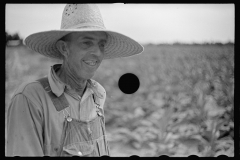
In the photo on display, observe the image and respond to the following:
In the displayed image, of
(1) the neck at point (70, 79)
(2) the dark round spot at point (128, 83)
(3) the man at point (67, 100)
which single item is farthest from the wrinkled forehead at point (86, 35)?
(2) the dark round spot at point (128, 83)

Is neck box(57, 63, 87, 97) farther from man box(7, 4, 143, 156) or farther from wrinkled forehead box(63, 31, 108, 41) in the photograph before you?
wrinkled forehead box(63, 31, 108, 41)

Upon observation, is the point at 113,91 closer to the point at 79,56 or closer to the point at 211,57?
the point at 211,57

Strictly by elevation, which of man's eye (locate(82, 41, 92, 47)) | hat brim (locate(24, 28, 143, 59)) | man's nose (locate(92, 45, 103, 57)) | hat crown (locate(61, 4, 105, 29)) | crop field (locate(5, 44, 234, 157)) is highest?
hat crown (locate(61, 4, 105, 29))

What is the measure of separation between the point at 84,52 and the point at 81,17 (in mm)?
230

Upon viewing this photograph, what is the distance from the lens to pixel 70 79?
6.30 feet

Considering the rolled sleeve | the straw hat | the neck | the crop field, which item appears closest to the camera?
the rolled sleeve

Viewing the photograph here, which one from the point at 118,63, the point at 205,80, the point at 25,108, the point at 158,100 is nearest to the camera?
the point at 25,108

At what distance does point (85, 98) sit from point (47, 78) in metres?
0.29

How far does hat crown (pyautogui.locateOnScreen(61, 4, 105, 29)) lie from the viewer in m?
1.81

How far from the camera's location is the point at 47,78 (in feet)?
6.02

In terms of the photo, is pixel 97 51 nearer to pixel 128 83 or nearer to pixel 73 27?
pixel 73 27

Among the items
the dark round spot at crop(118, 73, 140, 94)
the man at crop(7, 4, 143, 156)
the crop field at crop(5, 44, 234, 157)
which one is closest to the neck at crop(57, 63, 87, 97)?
the man at crop(7, 4, 143, 156)

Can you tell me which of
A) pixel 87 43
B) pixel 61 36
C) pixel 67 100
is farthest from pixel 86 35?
pixel 67 100
